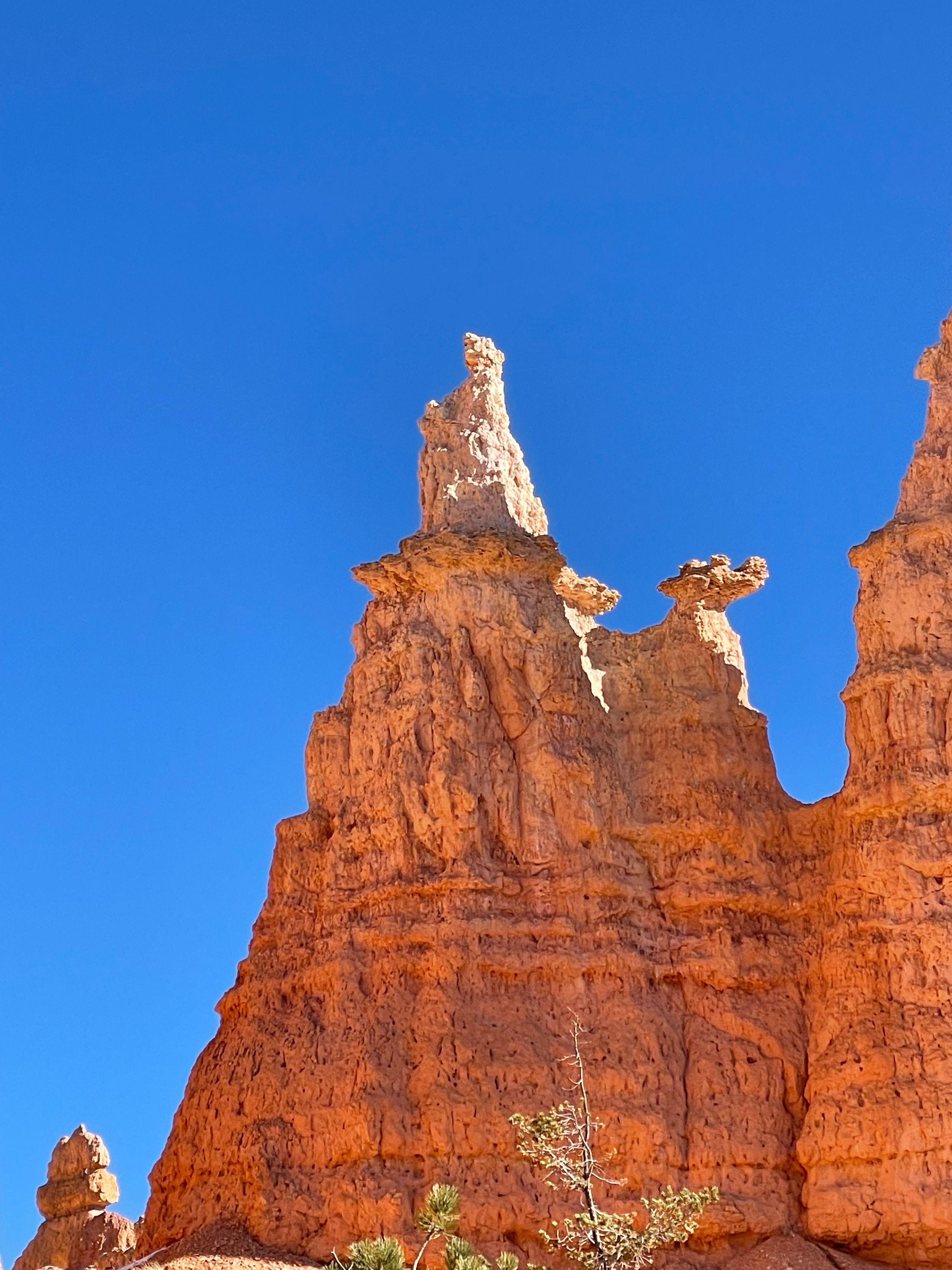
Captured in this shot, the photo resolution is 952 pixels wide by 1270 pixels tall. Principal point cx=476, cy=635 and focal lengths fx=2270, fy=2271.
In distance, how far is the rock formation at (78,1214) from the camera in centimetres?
4262

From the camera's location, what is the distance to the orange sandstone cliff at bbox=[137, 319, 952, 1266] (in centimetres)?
3366

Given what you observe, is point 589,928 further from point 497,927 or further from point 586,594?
point 586,594

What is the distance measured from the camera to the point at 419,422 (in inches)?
1649

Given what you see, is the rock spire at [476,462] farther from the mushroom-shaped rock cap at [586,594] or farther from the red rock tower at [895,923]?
the red rock tower at [895,923]

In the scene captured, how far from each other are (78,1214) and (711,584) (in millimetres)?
17598

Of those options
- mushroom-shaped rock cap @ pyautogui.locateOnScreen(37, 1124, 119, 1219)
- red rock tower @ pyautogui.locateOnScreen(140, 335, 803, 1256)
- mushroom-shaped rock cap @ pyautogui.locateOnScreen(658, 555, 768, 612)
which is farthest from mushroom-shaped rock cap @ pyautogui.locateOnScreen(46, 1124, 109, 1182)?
mushroom-shaped rock cap @ pyautogui.locateOnScreen(658, 555, 768, 612)

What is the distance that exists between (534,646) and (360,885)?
5.05 meters

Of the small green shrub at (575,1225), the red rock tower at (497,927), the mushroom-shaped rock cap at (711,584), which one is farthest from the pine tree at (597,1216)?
the mushroom-shaped rock cap at (711,584)

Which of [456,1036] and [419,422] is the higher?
[419,422]

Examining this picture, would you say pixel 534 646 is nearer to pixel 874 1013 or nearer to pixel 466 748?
pixel 466 748

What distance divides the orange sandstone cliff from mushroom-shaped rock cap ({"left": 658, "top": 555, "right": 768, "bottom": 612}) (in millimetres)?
54

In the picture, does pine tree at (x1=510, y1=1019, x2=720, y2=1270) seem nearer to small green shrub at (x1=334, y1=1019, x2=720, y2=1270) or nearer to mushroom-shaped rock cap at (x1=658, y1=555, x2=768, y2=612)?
small green shrub at (x1=334, y1=1019, x2=720, y2=1270)

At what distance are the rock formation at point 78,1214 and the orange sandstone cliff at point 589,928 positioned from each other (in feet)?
22.3

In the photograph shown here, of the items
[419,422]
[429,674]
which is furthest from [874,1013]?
[419,422]
